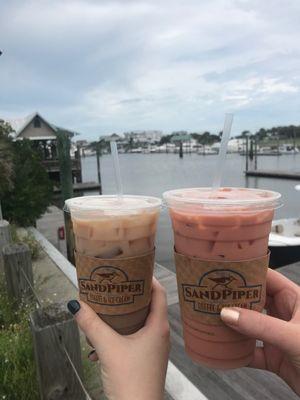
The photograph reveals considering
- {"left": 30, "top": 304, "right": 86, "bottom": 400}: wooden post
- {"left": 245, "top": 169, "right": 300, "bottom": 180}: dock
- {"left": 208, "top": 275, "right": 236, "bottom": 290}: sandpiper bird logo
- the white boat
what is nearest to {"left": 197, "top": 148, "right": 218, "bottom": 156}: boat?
{"left": 245, "top": 169, "right": 300, "bottom": 180}: dock

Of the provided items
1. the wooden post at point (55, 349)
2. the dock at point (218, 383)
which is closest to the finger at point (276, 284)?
the wooden post at point (55, 349)

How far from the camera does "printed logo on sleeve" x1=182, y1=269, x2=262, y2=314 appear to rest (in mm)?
1174

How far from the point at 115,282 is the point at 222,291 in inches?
14.8

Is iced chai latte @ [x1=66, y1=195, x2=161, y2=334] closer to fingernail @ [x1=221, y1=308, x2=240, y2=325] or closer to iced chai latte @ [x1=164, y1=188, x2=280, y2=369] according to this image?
iced chai latte @ [x1=164, y1=188, x2=280, y2=369]

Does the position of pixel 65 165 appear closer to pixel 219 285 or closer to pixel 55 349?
pixel 55 349

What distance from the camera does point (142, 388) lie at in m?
1.23

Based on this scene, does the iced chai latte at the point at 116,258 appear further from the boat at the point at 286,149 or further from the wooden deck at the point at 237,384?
the boat at the point at 286,149

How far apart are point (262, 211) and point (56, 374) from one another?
6.90ft

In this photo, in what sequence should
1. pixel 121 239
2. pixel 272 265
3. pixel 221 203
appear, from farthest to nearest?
pixel 272 265 < pixel 121 239 < pixel 221 203

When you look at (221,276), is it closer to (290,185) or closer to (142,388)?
(142,388)

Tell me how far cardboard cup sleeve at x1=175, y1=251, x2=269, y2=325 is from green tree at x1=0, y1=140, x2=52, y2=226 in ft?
31.8

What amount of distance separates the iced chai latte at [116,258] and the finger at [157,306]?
46 millimetres

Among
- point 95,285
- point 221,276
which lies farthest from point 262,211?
point 95,285

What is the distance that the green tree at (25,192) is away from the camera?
1066 centimetres
